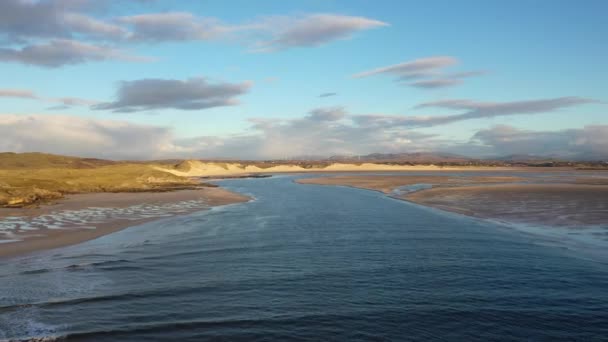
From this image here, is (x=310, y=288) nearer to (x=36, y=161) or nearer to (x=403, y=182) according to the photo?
(x=403, y=182)

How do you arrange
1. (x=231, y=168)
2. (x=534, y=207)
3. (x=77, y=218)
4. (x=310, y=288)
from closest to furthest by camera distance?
1. (x=310, y=288)
2. (x=77, y=218)
3. (x=534, y=207)
4. (x=231, y=168)

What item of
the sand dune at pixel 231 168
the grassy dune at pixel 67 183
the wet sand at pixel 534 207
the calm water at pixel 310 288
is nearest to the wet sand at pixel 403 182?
the wet sand at pixel 534 207

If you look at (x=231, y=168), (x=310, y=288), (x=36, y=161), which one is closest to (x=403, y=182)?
(x=310, y=288)

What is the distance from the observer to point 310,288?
11883mm

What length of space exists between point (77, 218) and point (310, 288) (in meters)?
20.3

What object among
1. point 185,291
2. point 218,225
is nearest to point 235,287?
point 185,291

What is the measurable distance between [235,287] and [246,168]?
5508 inches

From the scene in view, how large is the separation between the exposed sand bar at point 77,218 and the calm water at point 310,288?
2004mm

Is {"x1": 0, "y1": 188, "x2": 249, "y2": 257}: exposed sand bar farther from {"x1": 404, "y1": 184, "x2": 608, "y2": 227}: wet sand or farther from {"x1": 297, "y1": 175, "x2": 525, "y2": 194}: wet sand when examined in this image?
{"x1": 297, "y1": 175, "x2": 525, "y2": 194}: wet sand

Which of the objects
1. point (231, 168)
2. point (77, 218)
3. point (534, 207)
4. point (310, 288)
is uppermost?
point (231, 168)

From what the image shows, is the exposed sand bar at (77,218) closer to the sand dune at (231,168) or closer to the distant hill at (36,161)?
the sand dune at (231,168)

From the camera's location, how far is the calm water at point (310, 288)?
902 cm

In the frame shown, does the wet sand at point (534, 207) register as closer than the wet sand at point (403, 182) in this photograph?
Yes

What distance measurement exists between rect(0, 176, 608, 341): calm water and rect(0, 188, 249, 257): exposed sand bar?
200 centimetres
